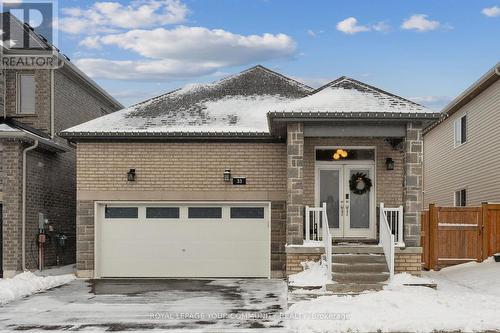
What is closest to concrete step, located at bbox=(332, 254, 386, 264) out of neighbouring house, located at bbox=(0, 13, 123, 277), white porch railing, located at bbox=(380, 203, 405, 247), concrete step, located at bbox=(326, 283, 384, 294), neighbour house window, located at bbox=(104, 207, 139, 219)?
white porch railing, located at bbox=(380, 203, 405, 247)

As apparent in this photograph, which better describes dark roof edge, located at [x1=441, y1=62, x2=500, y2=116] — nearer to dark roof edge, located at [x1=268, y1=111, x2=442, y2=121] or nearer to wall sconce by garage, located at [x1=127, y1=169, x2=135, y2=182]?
dark roof edge, located at [x1=268, y1=111, x2=442, y2=121]

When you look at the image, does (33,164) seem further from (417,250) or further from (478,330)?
(478,330)

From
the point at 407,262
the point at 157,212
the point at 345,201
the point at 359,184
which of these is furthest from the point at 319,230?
the point at 157,212

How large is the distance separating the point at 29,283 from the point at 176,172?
4555 mm

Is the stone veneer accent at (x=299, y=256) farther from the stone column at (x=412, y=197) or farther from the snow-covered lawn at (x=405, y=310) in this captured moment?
the stone column at (x=412, y=197)

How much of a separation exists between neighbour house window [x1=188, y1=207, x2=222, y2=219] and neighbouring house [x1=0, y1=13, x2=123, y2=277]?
4.53 meters

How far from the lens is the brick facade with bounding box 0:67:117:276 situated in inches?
626

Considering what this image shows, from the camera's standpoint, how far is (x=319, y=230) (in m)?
15.4

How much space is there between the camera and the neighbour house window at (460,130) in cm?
2191

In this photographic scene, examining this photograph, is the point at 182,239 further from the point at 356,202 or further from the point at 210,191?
the point at 356,202

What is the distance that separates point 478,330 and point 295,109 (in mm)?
6327

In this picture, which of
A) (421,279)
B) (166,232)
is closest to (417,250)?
(421,279)

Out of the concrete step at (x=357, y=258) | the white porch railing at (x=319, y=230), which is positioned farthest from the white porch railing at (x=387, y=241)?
the white porch railing at (x=319, y=230)

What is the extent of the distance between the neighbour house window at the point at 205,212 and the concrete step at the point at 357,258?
4072mm
